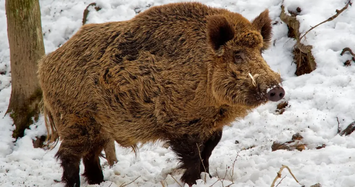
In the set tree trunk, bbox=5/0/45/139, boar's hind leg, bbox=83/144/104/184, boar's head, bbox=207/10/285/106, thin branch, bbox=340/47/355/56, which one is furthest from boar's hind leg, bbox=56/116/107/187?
thin branch, bbox=340/47/355/56

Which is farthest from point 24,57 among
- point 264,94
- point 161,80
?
point 264,94

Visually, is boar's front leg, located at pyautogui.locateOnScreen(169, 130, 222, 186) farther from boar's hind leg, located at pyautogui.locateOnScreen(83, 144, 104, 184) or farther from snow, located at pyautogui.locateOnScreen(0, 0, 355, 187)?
boar's hind leg, located at pyautogui.locateOnScreen(83, 144, 104, 184)

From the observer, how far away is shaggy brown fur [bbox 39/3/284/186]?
4.36m

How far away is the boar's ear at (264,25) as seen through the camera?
4637mm

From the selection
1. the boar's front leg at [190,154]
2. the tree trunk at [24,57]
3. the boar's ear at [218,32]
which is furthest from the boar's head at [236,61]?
the tree trunk at [24,57]

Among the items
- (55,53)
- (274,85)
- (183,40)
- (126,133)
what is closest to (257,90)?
(274,85)

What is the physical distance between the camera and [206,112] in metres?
4.58

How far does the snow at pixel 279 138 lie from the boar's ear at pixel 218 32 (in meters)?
1.08

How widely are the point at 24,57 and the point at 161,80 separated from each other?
380cm

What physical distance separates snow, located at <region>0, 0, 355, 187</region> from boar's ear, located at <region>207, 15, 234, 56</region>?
1.08 m

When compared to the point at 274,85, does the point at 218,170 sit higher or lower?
lower

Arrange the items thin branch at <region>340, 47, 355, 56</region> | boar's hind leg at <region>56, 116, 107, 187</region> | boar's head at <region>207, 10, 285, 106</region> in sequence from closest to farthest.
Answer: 1. boar's head at <region>207, 10, 285, 106</region>
2. boar's hind leg at <region>56, 116, 107, 187</region>
3. thin branch at <region>340, 47, 355, 56</region>

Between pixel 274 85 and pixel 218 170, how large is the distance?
167cm

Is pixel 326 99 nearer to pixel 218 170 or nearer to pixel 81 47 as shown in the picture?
pixel 218 170
